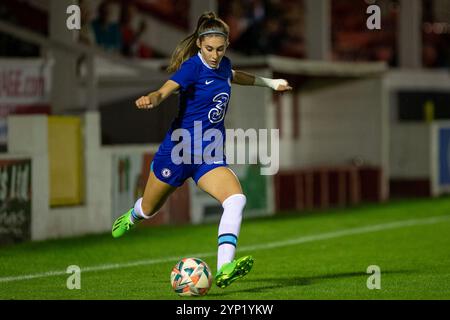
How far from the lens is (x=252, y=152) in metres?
19.3

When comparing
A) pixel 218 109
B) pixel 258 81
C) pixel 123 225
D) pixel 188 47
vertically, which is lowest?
pixel 123 225

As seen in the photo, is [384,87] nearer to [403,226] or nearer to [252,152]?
[252,152]

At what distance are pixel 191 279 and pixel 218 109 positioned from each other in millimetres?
1582

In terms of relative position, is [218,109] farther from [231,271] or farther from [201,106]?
[231,271]

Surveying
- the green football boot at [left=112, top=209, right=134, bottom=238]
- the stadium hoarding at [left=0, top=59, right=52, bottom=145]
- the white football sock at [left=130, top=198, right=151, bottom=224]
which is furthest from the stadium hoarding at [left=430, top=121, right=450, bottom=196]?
the white football sock at [left=130, top=198, right=151, bottom=224]

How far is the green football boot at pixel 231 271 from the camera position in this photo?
28.4ft

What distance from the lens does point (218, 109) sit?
9453mm

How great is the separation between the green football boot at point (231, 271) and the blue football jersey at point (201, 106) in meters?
1.18

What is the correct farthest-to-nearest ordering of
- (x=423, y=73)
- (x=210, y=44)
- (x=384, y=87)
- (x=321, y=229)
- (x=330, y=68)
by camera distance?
(x=423, y=73), (x=384, y=87), (x=330, y=68), (x=321, y=229), (x=210, y=44)

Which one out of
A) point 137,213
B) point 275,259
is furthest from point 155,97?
point 275,259

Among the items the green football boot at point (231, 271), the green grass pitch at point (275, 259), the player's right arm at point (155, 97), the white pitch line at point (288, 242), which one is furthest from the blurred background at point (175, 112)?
the green football boot at point (231, 271)
